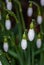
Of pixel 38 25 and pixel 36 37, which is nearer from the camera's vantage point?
pixel 36 37

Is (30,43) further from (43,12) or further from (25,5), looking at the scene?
(25,5)

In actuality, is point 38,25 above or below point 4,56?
above

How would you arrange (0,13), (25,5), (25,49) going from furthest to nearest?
(25,5), (0,13), (25,49)

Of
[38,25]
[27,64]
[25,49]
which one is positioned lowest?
[27,64]

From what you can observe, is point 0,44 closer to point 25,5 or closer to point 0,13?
point 0,13

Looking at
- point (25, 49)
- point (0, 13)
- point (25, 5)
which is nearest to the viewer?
point (25, 49)

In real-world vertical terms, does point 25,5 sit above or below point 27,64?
above

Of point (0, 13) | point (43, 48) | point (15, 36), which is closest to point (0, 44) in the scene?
point (15, 36)

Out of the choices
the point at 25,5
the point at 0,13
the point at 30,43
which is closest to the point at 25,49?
the point at 30,43

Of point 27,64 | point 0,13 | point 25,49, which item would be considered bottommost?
point 27,64
